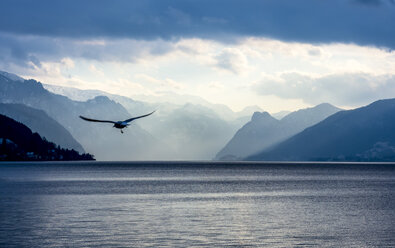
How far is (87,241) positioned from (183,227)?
14.6 metres

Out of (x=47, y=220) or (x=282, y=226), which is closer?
(x=282, y=226)

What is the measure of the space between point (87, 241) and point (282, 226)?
25558 millimetres

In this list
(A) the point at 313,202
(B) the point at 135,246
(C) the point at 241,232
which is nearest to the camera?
(B) the point at 135,246

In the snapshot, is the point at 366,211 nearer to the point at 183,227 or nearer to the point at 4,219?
the point at 183,227

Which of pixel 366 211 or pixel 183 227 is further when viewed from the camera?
pixel 366 211

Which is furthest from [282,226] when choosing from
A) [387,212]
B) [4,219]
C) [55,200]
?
[55,200]

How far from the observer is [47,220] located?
72875mm

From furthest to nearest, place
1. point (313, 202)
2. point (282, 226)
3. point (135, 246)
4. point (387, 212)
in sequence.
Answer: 1. point (313, 202)
2. point (387, 212)
3. point (282, 226)
4. point (135, 246)

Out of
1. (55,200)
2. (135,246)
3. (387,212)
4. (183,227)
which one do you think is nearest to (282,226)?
(183,227)

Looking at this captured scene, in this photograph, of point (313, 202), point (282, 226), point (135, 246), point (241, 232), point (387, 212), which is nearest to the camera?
point (135, 246)

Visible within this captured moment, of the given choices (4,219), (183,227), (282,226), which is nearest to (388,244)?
(282,226)

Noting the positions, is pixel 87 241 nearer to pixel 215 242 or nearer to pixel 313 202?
pixel 215 242

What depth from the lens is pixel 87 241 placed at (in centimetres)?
5578

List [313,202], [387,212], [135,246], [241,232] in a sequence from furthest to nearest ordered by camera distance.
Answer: [313,202], [387,212], [241,232], [135,246]
